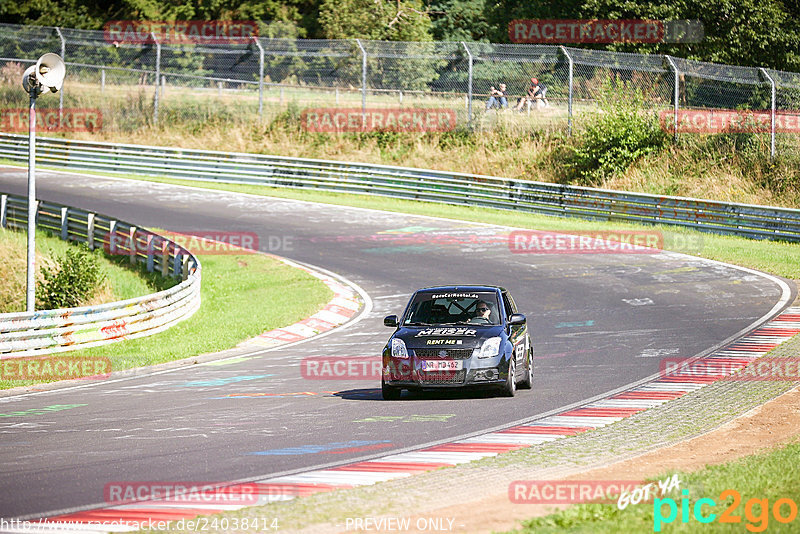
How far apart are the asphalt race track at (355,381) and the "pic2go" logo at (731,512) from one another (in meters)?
3.24

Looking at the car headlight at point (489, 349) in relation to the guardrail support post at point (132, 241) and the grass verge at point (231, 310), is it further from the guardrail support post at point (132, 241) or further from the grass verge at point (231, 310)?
the guardrail support post at point (132, 241)

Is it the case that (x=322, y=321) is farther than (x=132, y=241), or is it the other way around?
(x=132, y=241)

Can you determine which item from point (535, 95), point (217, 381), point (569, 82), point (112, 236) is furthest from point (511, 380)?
point (535, 95)

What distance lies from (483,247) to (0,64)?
26.5 m

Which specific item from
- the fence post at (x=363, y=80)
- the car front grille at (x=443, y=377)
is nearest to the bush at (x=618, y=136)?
the fence post at (x=363, y=80)

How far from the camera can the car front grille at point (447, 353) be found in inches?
488

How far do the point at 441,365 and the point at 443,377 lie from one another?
6.0 inches

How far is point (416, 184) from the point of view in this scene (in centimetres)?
3591

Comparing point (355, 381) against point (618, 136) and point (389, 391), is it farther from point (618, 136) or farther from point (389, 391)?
point (618, 136)

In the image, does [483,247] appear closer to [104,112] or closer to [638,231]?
[638,231]

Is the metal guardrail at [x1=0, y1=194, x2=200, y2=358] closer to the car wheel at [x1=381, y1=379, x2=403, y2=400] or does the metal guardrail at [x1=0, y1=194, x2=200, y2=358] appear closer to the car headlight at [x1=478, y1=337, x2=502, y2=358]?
the car wheel at [x1=381, y1=379, x2=403, y2=400]

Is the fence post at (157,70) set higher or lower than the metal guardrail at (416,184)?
higher

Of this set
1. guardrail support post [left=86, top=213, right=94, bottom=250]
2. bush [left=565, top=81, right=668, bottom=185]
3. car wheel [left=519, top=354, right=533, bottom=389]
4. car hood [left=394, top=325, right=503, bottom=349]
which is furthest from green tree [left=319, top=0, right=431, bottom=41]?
car hood [left=394, top=325, right=503, bottom=349]

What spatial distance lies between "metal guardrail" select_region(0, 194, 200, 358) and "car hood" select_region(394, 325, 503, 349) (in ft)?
23.8
